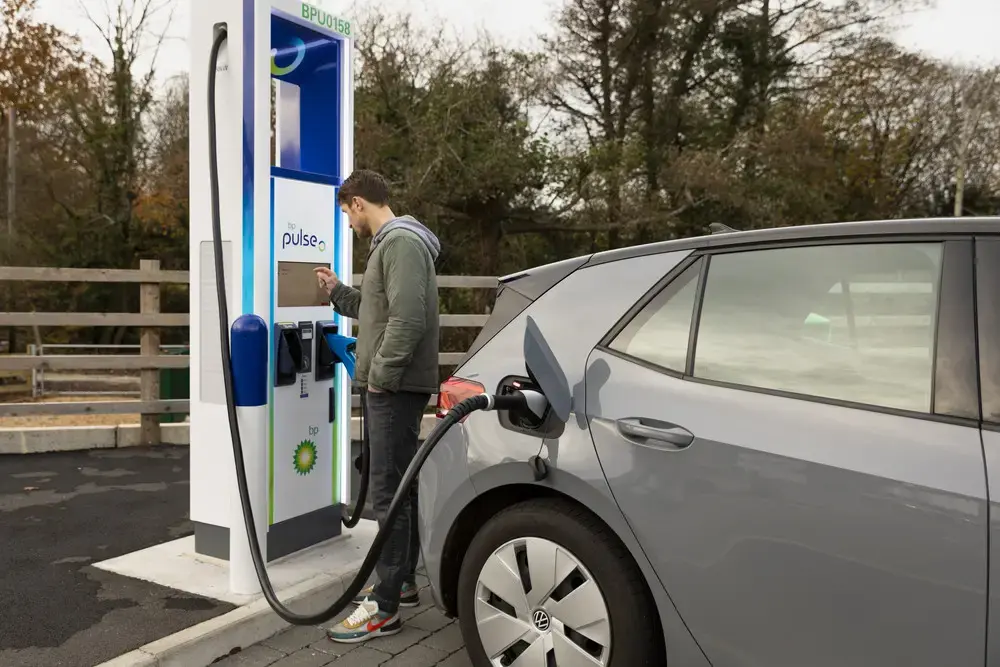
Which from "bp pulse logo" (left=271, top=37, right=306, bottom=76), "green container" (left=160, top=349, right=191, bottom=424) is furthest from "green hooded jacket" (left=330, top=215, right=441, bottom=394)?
"green container" (left=160, top=349, right=191, bottom=424)

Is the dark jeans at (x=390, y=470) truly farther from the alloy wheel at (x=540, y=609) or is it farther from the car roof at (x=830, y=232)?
the car roof at (x=830, y=232)

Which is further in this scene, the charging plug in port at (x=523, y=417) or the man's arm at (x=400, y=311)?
the man's arm at (x=400, y=311)

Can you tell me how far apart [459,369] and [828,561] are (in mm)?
1457

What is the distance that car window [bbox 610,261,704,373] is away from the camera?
2520 millimetres

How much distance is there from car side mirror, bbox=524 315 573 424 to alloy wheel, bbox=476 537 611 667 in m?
0.42

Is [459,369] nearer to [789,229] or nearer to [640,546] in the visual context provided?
[640,546]

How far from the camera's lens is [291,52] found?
175 inches

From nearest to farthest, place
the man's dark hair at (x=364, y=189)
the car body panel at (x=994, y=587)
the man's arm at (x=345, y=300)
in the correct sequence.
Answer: the car body panel at (x=994, y=587) < the man's dark hair at (x=364, y=189) < the man's arm at (x=345, y=300)

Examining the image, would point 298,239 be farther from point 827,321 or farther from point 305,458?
point 827,321

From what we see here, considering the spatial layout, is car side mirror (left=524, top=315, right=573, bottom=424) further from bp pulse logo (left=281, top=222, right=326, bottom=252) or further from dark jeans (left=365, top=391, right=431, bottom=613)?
bp pulse logo (left=281, top=222, right=326, bottom=252)

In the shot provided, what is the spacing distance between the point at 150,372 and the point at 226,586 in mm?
4059

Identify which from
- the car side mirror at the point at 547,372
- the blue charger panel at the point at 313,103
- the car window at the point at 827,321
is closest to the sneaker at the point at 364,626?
the car side mirror at the point at 547,372

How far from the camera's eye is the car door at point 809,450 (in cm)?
195

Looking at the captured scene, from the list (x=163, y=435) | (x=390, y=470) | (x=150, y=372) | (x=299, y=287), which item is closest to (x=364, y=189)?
(x=299, y=287)
